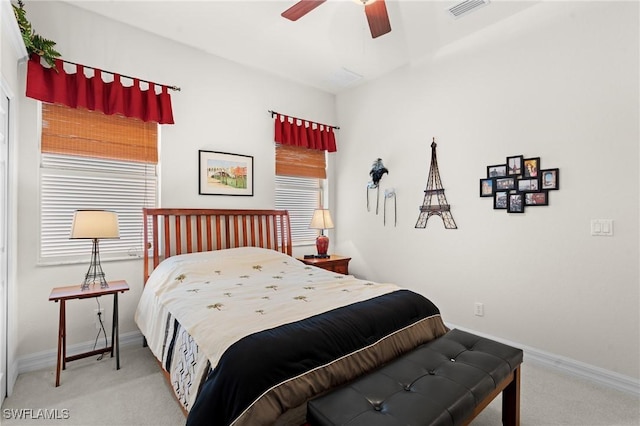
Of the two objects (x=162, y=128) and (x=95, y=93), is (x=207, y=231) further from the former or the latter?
(x=95, y=93)

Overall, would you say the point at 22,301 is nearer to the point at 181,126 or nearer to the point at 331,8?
the point at 181,126

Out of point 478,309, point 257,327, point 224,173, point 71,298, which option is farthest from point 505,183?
point 71,298

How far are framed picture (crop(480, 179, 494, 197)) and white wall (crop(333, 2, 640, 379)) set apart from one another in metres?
0.05

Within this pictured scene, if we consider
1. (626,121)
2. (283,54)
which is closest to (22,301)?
(283,54)

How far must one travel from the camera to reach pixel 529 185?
281 cm

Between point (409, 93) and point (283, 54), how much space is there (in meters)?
1.52

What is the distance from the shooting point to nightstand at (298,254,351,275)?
12.7 feet

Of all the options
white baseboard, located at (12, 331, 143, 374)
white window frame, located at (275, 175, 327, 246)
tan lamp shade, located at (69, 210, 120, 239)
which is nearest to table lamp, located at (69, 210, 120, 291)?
tan lamp shade, located at (69, 210, 120, 239)

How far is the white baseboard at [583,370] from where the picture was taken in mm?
2314

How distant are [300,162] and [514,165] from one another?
8.28ft

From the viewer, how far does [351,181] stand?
14.8 ft

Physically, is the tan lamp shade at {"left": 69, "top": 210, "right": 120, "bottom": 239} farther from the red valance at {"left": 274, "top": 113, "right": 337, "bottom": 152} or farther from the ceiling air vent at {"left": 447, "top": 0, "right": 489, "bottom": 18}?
the ceiling air vent at {"left": 447, "top": 0, "right": 489, "bottom": 18}

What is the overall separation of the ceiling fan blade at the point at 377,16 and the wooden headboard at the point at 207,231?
227cm

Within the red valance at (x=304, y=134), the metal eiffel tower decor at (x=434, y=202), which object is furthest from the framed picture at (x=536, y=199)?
the red valance at (x=304, y=134)
